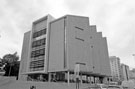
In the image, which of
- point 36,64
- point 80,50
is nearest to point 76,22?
point 80,50

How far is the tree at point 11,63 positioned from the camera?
53156 millimetres

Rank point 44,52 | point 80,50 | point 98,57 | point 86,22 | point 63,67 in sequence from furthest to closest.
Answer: point 98,57 < point 86,22 < point 44,52 < point 80,50 < point 63,67

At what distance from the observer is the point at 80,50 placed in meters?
41.6

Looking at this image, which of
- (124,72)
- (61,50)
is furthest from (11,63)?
(124,72)

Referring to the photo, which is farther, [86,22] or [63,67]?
[86,22]

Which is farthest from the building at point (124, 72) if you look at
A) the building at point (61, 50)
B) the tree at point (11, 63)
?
the tree at point (11, 63)

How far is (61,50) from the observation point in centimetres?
4053

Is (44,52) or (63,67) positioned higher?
(44,52)

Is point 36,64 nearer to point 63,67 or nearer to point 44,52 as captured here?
point 44,52

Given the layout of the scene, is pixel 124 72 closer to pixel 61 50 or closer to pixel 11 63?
pixel 61 50

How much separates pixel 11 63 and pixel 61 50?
26.5 metres

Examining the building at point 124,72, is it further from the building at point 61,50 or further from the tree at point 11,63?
the tree at point 11,63

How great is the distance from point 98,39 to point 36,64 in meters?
27.9

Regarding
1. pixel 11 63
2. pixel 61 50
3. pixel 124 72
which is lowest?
pixel 124 72
